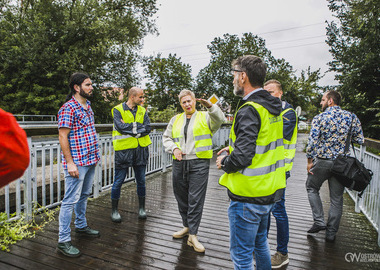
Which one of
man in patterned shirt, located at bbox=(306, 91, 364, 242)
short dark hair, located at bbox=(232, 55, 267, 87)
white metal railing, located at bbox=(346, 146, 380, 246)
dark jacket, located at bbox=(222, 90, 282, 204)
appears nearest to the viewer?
dark jacket, located at bbox=(222, 90, 282, 204)

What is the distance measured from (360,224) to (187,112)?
3.10m

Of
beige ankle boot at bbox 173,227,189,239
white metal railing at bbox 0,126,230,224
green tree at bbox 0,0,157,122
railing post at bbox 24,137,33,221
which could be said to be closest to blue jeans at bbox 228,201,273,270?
beige ankle boot at bbox 173,227,189,239

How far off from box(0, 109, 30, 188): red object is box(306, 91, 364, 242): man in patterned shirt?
311cm

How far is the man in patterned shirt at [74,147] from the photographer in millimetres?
2635

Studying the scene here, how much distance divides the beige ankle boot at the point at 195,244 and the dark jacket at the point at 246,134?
139 centimetres

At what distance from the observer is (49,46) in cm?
1673

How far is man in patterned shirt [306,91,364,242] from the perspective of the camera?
3078 millimetres

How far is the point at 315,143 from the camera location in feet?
10.5

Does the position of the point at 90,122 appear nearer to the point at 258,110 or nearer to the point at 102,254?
the point at 102,254

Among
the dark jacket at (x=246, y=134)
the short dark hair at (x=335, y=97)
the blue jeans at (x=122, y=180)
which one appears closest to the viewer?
the dark jacket at (x=246, y=134)

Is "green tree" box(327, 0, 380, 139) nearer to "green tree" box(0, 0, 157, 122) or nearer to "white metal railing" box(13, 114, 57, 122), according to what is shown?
"green tree" box(0, 0, 157, 122)

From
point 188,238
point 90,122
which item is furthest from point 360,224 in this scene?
point 90,122

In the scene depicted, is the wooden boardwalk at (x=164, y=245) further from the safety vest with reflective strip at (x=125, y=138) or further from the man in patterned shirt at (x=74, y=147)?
the safety vest with reflective strip at (x=125, y=138)

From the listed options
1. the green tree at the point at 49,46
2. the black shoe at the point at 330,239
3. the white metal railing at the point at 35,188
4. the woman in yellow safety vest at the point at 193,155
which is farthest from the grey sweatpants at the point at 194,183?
the green tree at the point at 49,46
